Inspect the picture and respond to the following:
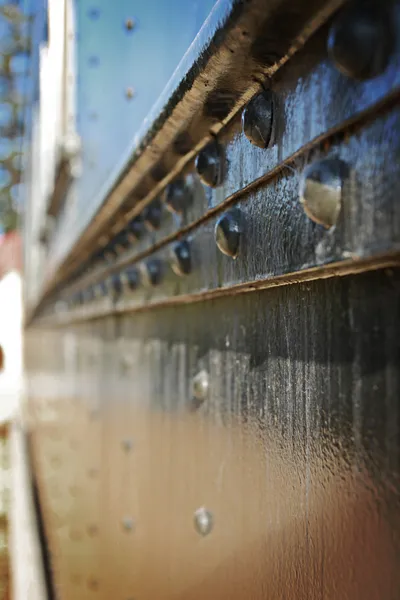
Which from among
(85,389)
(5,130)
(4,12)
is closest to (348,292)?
(85,389)

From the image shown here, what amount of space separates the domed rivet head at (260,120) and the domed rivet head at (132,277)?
2.53 feet

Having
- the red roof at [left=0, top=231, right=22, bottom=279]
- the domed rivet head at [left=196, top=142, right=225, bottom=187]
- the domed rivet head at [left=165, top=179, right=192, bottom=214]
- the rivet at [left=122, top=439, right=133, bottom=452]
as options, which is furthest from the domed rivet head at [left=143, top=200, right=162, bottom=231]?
the red roof at [left=0, top=231, right=22, bottom=279]

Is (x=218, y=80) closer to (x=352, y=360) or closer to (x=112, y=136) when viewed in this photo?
(x=352, y=360)

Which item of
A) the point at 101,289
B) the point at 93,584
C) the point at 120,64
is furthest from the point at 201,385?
the point at 93,584

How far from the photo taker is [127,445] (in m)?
1.60

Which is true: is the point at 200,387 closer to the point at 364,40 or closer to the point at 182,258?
the point at 182,258

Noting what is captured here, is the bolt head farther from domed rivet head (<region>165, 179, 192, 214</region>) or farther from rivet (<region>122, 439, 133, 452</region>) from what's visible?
rivet (<region>122, 439, 133, 452</region>)

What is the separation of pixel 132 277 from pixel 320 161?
97cm

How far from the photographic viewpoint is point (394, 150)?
384 millimetres

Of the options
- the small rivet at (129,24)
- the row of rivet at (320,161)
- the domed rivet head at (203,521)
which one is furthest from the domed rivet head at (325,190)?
the small rivet at (129,24)

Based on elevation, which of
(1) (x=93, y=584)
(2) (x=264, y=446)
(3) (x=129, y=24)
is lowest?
(1) (x=93, y=584)

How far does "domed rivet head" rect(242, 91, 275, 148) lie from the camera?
22.9 inches

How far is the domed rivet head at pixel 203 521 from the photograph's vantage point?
3.04 ft

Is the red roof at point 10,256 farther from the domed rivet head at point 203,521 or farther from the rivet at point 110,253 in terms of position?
the domed rivet head at point 203,521
